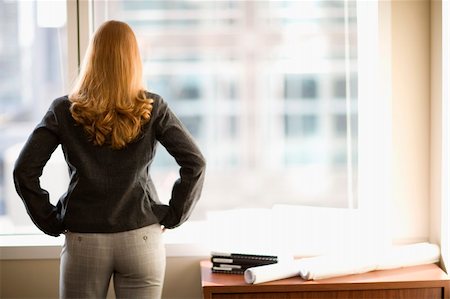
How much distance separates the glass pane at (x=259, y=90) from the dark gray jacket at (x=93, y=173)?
2.32 feet

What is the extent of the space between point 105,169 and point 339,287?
37.7 inches

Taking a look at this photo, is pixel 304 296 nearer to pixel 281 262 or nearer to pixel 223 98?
pixel 281 262

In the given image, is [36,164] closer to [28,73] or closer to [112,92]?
[112,92]

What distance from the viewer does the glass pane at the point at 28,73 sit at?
3010mm

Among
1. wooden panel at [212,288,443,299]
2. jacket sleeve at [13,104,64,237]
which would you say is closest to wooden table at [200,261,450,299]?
wooden panel at [212,288,443,299]

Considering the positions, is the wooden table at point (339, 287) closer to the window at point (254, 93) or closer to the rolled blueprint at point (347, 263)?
the rolled blueprint at point (347, 263)

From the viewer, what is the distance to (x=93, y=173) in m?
2.30

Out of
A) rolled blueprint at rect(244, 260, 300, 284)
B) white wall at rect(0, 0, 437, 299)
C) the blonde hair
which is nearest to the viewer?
the blonde hair

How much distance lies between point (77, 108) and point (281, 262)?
986 mm

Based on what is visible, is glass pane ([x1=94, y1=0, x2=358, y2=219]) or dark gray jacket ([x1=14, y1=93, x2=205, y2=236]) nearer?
dark gray jacket ([x1=14, y1=93, x2=205, y2=236])

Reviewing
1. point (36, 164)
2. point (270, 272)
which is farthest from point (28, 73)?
point (270, 272)

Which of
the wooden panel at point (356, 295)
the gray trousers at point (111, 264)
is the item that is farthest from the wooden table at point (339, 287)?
the gray trousers at point (111, 264)

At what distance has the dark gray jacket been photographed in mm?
2299

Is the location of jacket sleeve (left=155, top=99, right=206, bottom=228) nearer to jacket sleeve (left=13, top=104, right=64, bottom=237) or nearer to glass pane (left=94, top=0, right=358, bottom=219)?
jacket sleeve (left=13, top=104, right=64, bottom=237)
